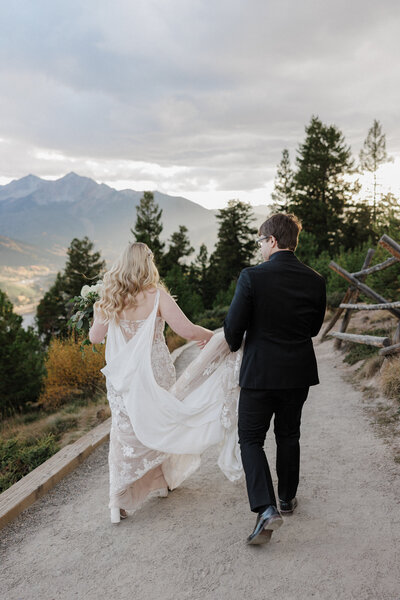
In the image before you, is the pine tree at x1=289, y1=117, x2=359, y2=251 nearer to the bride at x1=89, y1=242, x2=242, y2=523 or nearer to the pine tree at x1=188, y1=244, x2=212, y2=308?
the pine tree at x1=188, y1=244, x2=212, y2=308

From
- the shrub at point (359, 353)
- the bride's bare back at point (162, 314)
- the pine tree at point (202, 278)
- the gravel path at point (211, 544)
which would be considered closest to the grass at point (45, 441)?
the gravel path at point (211, 544)

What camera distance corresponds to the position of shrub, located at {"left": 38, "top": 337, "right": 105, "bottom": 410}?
12344 millimetres

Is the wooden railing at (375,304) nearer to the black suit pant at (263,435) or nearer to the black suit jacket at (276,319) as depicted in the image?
the black suit pant at (263,435)

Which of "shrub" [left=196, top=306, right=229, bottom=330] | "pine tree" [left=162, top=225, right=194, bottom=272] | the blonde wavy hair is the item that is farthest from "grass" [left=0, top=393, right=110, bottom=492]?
"pine tree" [left=162, top=225, right=194, bottom=272]

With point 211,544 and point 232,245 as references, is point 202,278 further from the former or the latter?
point 211,544

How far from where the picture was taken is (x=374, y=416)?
6.00 m

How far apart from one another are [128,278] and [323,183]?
46.2 m

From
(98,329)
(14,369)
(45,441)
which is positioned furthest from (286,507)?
(14,369)

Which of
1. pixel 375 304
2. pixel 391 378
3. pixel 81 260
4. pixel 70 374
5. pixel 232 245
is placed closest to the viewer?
pixel 391 378

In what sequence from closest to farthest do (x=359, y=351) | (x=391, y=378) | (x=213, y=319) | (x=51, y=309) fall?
(x=391, y=378) → (x=359, y=351) → (x=213, y=319) → (x=51, y=309)

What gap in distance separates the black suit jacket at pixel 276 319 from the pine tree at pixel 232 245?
45.3 m

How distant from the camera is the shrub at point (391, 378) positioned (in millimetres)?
6391

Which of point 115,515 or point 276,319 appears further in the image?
point 115,515

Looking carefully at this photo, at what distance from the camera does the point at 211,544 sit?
319cm
